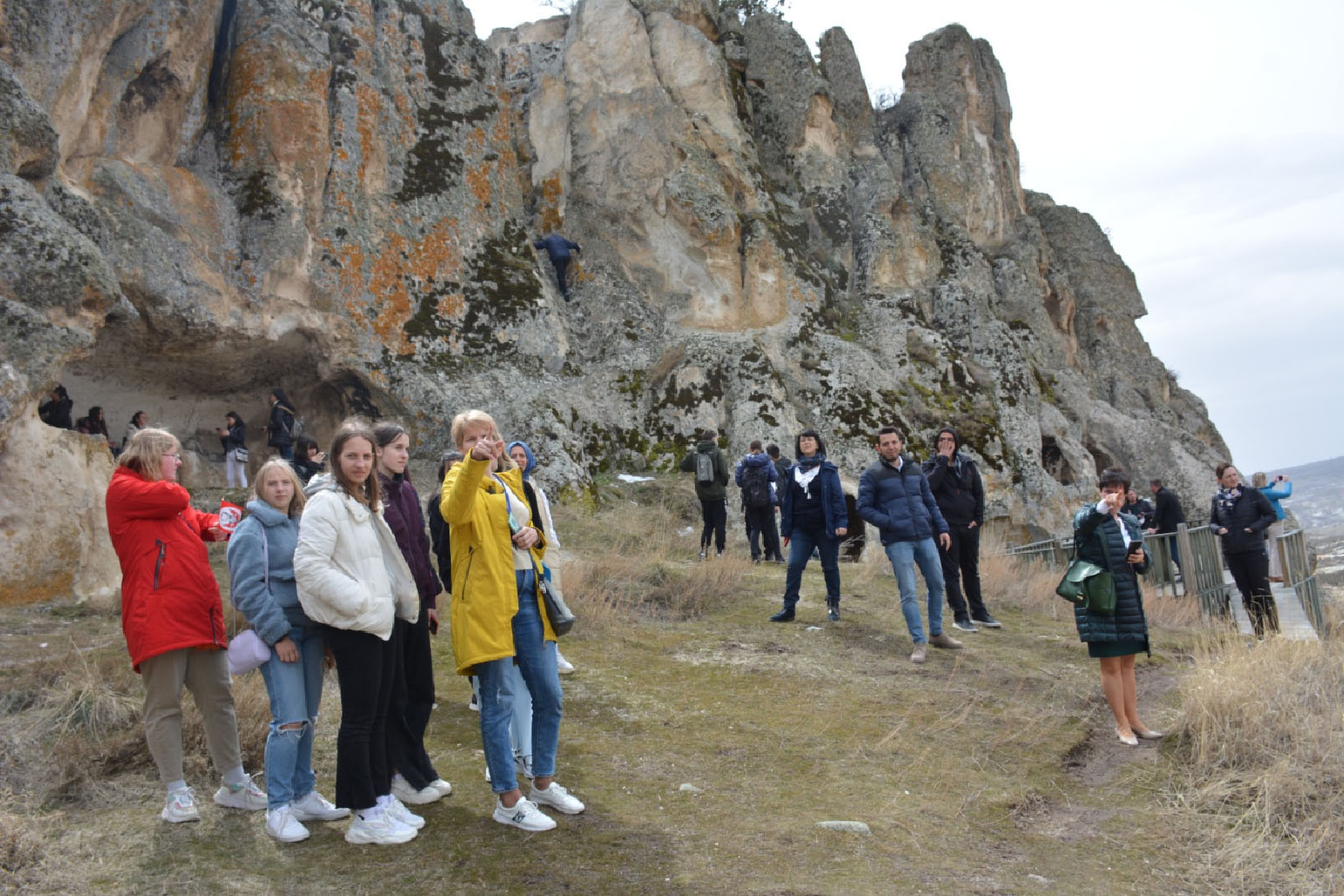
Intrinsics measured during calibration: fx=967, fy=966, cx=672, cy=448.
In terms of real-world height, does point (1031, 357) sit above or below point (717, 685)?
above

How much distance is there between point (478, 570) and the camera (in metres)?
4.08

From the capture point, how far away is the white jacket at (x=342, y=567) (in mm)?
3941

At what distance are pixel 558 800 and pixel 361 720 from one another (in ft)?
3.10

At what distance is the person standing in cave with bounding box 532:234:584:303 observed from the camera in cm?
1814

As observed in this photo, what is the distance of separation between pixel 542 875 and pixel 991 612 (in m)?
7.78

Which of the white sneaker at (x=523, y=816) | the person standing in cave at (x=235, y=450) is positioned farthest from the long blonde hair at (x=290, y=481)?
the person standing in cave at (x=235, y=450)

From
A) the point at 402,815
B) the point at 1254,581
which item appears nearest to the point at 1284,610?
the point at 1254,581

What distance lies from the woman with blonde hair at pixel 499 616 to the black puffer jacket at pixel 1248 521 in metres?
8.80

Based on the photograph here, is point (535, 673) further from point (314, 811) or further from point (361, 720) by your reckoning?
point (314, 811)

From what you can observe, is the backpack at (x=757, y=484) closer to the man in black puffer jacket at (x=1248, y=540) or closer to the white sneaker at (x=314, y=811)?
the man in black puffer jacket at (x=1248, y=540)

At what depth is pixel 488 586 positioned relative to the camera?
4.07 meters

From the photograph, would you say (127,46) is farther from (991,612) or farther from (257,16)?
(991,612)

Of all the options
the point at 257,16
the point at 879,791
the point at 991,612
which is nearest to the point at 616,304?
the point at 257,16

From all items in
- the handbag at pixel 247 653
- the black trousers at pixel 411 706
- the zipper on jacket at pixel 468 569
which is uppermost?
the zipper on jacket at pixel 468 569
